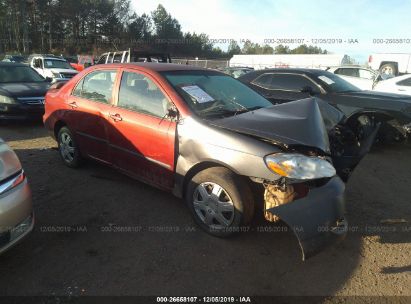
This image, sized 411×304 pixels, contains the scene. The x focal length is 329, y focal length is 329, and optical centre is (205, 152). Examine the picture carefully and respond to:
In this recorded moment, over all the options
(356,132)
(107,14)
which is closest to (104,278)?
(356,132)

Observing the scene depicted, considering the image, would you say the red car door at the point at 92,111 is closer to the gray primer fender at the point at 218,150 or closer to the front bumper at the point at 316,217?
the gray primer fender at the point at 218,150

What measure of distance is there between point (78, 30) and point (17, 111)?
6420 cm

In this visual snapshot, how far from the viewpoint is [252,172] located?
2.84m

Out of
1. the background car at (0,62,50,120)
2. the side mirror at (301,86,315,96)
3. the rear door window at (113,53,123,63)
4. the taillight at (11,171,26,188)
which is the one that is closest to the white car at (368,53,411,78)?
the rear door window at (113,53,123,63)

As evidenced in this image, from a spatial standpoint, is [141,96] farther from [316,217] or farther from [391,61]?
[391,61]

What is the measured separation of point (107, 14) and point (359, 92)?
67.4 m

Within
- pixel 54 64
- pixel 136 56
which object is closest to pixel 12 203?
pixel 136 56

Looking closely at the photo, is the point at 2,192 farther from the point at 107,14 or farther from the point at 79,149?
the point at 107,14

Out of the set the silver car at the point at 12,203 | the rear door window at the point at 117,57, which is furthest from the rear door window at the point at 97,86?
the rear door window at the point at 117,57

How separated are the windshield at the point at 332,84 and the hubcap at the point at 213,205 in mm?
4676

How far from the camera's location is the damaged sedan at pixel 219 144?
2711 mm

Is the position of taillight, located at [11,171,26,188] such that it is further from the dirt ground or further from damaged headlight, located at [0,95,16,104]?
damaged headlight, located at [0,95,16,104]

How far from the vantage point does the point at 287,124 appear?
293 cm

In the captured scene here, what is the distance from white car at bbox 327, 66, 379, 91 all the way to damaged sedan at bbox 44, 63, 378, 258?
9731mm
